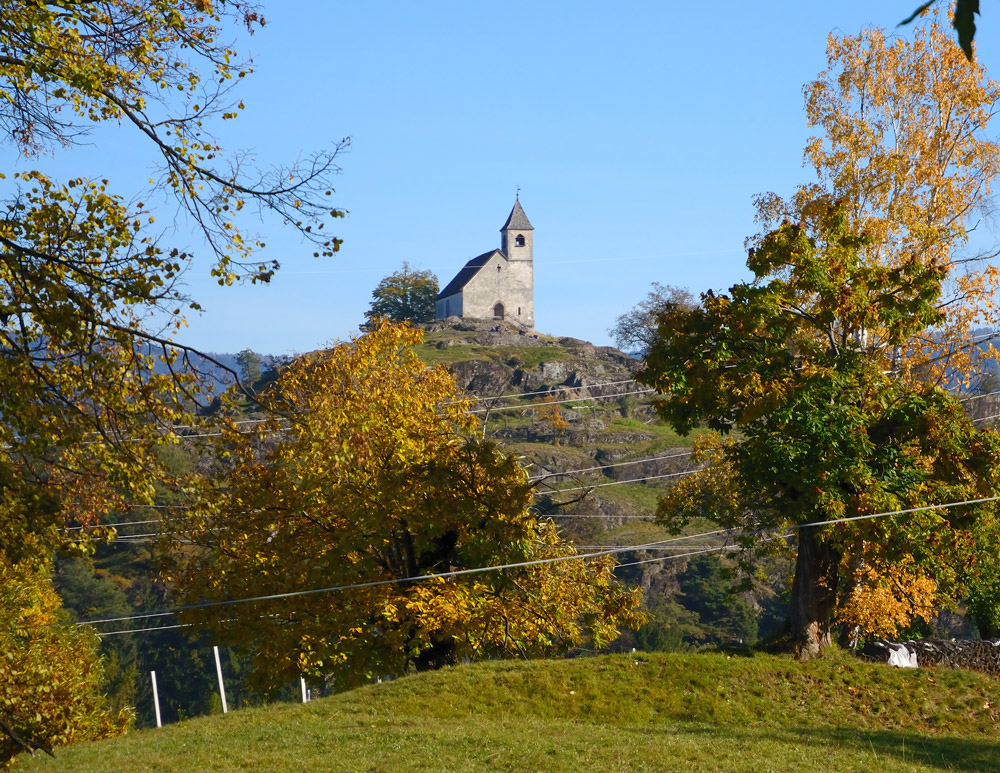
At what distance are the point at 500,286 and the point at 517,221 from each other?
35.9 ft

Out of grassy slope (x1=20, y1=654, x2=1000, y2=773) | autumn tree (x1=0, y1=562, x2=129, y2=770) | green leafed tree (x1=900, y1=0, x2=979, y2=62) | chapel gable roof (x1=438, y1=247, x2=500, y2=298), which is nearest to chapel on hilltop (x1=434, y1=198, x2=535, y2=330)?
chapel gable roof (x1=438, y1=247, x2=500, y2=298)

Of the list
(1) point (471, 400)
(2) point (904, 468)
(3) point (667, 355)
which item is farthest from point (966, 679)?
(1) point (471, 400)

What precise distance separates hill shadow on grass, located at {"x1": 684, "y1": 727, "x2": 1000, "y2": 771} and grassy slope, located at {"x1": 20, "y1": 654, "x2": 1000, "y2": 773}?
0.04 metres

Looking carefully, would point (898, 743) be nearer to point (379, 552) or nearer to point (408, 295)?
point (379, 552)

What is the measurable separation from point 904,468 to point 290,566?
12251 millimetres

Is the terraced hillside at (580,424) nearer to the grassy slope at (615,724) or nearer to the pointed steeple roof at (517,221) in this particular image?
the pointed steeple roof at (517,221)

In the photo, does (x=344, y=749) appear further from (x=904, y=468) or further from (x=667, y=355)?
(x=904, y=468)

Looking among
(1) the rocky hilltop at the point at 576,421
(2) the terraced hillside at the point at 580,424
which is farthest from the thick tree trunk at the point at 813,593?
(1) the rocky hilltop at the point at 576,421

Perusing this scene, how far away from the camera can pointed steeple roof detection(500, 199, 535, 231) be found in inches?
5704

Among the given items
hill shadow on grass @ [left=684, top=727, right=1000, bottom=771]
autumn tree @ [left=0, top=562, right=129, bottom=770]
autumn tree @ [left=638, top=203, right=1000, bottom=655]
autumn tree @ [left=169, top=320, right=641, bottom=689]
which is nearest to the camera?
hill shadow on grass @ [left=684, top=727, right=1000, bottom=771]

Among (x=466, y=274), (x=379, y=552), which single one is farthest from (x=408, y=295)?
(x=379, y=552)

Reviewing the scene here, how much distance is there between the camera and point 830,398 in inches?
759

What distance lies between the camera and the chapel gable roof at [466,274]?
461 feet

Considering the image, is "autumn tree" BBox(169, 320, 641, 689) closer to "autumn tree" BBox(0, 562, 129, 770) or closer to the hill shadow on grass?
"autumn tree" BBox(0, 562, 129, 770)
